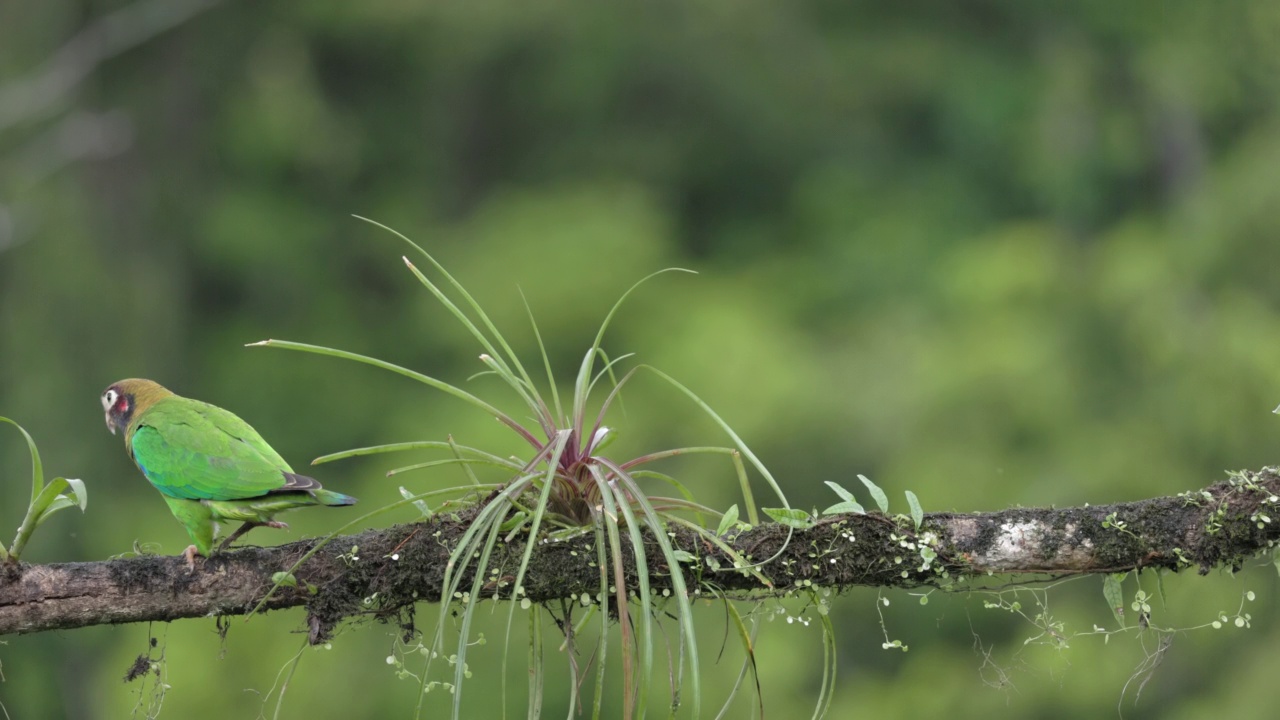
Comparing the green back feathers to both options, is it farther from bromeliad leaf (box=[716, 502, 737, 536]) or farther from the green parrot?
bromeliad leaf (box=[716, 502, 737, 536])

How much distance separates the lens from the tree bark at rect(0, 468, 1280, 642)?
2795 millimetres

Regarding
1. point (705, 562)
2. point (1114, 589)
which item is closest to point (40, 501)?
point (705, 562)

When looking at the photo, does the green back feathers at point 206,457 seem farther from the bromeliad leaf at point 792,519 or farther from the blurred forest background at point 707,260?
the blurred forest background at point 707,260

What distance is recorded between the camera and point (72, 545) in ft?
39.8

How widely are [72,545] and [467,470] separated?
10.2m

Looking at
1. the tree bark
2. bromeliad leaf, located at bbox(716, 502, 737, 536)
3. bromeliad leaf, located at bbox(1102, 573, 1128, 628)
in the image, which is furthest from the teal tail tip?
bromeliad leaf, located at bbox(1102, 573, 1128, 628)

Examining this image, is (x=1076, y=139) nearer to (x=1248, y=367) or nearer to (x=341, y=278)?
(x=1248, y=367)

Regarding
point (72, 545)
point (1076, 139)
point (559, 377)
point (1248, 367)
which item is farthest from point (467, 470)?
point (1076, 139)

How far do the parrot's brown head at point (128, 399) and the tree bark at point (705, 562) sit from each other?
1.10 metres

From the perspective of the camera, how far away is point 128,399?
4.00 m

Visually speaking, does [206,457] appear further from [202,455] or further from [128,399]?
[128,399]

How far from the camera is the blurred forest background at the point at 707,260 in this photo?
11.9 meters

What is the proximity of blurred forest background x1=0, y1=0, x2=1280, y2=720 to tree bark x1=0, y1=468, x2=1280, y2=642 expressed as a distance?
7.09m

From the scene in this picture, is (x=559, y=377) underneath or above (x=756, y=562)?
underneath
